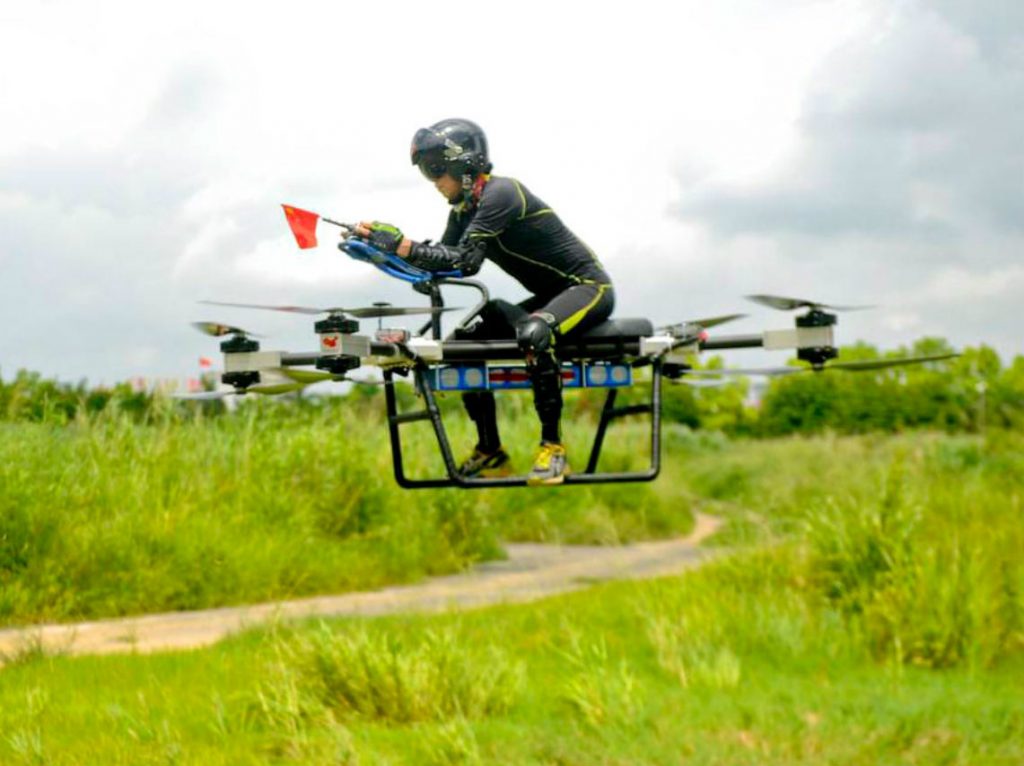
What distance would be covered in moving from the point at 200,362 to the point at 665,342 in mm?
2078

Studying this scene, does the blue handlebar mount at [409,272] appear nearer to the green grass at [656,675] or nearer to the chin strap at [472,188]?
the chin strap at [472,188]

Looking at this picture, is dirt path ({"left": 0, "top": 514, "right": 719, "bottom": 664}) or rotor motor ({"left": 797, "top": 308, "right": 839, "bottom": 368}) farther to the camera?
dirt path ({"left": 0, "top": 514, "right": 719, "bottom": 664})

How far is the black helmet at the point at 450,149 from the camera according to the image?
512cm

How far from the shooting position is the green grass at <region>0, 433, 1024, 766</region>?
2009cm

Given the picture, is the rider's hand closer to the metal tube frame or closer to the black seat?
the metal tube frame

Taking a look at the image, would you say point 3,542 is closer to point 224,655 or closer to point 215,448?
point 224,655

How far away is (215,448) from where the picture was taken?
2908 centimetres

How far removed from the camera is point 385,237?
4891 millimetres

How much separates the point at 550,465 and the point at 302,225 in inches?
80.8

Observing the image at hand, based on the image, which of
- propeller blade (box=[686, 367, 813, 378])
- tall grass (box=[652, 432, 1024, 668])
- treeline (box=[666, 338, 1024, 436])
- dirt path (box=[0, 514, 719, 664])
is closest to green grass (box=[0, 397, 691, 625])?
dirt path (box=[0, 514, 719, 664])

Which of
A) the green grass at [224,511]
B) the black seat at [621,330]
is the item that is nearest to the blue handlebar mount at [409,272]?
the black seat at [621,330]

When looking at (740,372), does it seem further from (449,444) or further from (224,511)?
(224,511)

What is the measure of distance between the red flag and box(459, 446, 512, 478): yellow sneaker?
203 cm

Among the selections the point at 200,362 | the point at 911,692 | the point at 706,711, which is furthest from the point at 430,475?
the point at 200,362
